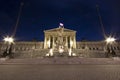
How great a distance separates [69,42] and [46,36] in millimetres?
12205

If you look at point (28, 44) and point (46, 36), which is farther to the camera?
point (28, 44)

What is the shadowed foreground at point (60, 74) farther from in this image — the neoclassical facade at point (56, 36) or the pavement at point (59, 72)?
the neoclassical facade at point (56, 36)

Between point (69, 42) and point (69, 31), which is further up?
point (69, 31)

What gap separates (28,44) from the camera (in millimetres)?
66812

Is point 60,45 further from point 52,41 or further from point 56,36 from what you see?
point 52,41

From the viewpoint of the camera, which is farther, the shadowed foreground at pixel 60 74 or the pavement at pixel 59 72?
the pavement at pixel 59 72

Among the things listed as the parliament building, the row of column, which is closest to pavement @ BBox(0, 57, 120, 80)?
the parliament building

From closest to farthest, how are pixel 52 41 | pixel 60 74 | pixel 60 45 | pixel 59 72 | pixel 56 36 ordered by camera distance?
pixel 60 74 < pixel 59 72 < pixel 60 45 < pixel 56 36 < pixel 52 41

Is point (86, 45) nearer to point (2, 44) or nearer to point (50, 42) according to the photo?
point (50, 42)

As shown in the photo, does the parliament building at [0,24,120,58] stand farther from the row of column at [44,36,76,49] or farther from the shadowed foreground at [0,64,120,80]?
the shadowed foreground at [0,64,120,80]

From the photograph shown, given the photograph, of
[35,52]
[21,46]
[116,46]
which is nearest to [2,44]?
[21,46]

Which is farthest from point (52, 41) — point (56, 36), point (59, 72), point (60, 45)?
point (59, 72)

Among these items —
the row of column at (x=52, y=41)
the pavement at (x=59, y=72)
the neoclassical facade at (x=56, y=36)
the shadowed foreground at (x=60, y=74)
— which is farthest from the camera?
the neoclassical facade at (x=56, y=36)

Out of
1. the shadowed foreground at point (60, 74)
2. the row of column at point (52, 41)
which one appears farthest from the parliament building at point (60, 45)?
the shadowed foreground at point (60, 74)
